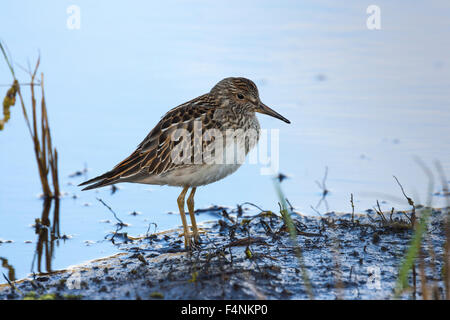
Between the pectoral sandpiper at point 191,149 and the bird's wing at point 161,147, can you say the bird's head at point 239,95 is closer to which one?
the pectoral sandpiper at point 191,149

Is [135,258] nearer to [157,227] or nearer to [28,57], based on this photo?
[157,227]

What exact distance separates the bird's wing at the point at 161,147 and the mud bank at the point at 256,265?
33.0 inches

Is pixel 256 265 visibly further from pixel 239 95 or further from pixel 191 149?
pixel 239 95

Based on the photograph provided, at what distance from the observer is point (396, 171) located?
9164 millimetres

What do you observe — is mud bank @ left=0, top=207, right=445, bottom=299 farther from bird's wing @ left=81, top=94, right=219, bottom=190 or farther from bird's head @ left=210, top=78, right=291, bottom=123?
bird's head @ left=210, top=78, right=291, bottom=123

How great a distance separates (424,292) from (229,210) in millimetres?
3839

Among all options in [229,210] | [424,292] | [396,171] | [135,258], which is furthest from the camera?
[396,171]

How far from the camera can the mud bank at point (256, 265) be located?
5.46m

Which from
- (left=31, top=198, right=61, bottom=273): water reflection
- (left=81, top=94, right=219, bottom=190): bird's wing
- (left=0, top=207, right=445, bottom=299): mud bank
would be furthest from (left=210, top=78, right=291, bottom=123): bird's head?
(left=31, top=198, right=61, bottom=273): water reflection

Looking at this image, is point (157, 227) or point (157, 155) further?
point (157, 227)

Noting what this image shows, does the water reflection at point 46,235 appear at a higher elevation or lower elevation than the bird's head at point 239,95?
lower

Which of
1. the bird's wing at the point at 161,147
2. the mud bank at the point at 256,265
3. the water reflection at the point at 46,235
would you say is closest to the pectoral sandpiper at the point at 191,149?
the bird's wing at the point at 161,147

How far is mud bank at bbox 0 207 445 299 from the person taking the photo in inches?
215
